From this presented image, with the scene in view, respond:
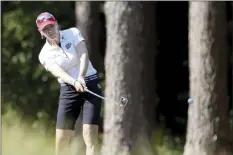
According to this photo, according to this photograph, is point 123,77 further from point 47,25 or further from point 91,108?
point 47,25

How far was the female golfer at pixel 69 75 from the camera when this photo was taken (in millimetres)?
5777

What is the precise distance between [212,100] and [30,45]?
17.0 ft

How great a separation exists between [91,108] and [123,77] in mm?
3271

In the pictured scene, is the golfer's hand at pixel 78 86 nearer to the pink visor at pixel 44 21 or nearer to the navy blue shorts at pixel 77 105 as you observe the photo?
the navy blue shorts at pixel 77 105

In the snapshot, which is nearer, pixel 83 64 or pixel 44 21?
pixel 44 21

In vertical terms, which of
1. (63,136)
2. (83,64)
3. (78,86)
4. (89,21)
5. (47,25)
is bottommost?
(63,136)

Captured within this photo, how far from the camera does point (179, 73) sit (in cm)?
1742

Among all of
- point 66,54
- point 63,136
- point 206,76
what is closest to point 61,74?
point 66,54

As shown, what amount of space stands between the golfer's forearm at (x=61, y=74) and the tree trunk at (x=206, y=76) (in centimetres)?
535

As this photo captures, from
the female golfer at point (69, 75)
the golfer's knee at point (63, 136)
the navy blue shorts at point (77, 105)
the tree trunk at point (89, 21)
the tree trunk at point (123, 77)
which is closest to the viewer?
the female golfer at point (69, 75)

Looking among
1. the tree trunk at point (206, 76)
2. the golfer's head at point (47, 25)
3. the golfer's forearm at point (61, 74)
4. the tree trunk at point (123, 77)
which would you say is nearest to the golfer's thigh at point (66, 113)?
the golfer's forearm at point (61, 74)

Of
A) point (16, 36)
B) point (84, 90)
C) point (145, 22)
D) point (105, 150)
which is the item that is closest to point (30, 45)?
point (16, 36)

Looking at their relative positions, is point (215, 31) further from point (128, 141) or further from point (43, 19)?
point (43, 19)

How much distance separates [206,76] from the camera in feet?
36.6
